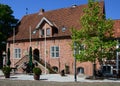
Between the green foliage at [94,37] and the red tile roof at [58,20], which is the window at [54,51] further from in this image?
the green foliage at [94,37]

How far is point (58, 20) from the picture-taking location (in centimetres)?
4497

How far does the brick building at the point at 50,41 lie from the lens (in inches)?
1614

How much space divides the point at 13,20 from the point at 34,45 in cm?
1015

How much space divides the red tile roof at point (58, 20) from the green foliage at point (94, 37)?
678 centimetres

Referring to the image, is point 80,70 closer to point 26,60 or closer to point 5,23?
point 26,60

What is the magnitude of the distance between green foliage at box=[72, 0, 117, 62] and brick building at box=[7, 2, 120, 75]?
4942mm

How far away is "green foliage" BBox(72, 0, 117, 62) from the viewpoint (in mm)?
32844

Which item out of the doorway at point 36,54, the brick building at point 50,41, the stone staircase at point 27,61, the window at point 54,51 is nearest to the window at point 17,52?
the brick building at point 50,41

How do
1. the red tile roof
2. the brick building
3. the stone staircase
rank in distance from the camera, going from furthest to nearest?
the red tile roof, the stone staircase, the brick building

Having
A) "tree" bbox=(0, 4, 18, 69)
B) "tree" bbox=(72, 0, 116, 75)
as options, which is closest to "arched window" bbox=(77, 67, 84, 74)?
"tree" bbox=(72, 0, 116, 75)

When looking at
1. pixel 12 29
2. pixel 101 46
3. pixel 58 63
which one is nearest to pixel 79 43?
pixel 101 46

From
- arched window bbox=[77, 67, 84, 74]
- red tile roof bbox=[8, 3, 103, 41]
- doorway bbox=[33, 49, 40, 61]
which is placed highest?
red tile roof bbox=[8, 3, 103, 41]

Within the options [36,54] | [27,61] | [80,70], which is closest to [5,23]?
[36,54]

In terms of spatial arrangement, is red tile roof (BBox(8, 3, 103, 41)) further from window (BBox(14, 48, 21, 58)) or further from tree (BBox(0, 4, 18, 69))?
tree (BBox(0, 4, 18, 69))
